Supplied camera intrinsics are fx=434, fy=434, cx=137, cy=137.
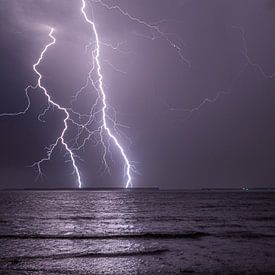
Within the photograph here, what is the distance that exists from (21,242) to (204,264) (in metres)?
6.14

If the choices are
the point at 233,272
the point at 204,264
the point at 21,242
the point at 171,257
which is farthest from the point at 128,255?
the point at 21,242

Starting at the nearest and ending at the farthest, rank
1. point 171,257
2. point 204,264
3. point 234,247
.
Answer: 1. point 204,264
2. point 171,257
3. point 234,247

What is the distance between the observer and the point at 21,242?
12641 mm

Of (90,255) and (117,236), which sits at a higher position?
(90,255)

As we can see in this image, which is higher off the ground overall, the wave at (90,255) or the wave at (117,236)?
the wave at (90,255)

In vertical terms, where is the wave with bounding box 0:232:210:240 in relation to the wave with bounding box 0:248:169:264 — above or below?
below

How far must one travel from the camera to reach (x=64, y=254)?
A: 10102 millimetres

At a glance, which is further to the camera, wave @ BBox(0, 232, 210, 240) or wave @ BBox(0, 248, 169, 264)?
wave @ BBox(0, 232, 210, 240)

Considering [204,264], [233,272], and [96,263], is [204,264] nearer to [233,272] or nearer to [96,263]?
[233,272]

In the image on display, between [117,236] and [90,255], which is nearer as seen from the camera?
[90,255]

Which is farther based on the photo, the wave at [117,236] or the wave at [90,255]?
the wave at [117,236]

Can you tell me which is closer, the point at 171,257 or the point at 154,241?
the point at 171,257

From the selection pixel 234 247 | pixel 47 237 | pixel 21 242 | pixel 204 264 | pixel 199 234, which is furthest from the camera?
pixel 199 234

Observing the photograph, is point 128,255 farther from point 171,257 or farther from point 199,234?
point 199,234
